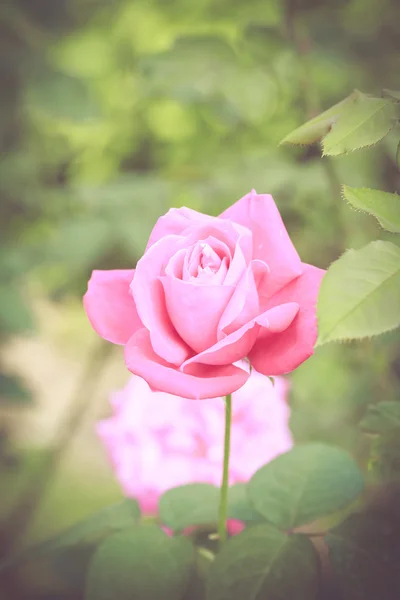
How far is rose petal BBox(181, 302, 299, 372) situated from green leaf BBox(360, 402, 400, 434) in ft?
0.42

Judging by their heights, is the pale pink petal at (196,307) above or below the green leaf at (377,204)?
below

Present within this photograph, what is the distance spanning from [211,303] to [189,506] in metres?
0.22

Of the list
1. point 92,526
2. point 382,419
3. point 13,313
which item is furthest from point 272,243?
point 13,313

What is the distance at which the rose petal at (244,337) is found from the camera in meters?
0.28

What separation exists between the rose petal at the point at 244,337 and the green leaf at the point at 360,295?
0.03 m

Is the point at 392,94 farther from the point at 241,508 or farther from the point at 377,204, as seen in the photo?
the point at 241,508

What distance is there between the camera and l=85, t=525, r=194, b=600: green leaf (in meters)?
0.36

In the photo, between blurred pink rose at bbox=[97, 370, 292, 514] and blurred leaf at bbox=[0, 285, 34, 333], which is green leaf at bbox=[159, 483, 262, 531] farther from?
blurred leaf at bbox=[0, 285, 34, 333]

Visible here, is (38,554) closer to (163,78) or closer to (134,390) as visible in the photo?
(134,390)

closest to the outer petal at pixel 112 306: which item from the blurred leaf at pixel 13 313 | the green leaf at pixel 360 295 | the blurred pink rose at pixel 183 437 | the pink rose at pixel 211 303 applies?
the pink rose at pixel 211 303

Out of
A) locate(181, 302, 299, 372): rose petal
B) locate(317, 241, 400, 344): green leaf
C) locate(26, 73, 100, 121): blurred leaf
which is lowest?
locate(181, 302, 299, 372): rose petal

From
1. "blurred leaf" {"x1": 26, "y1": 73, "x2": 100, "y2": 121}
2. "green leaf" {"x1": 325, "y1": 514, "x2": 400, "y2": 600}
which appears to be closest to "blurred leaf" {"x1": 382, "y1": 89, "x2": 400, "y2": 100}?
"green leaf" {"x1": 325, "y1": 514, "x2": 400, "y2": 600}

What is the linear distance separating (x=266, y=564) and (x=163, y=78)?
63 centimetres

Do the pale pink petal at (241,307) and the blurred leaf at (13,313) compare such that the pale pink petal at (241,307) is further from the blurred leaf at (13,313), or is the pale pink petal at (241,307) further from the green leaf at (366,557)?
the blurred leaf at (13,313)
